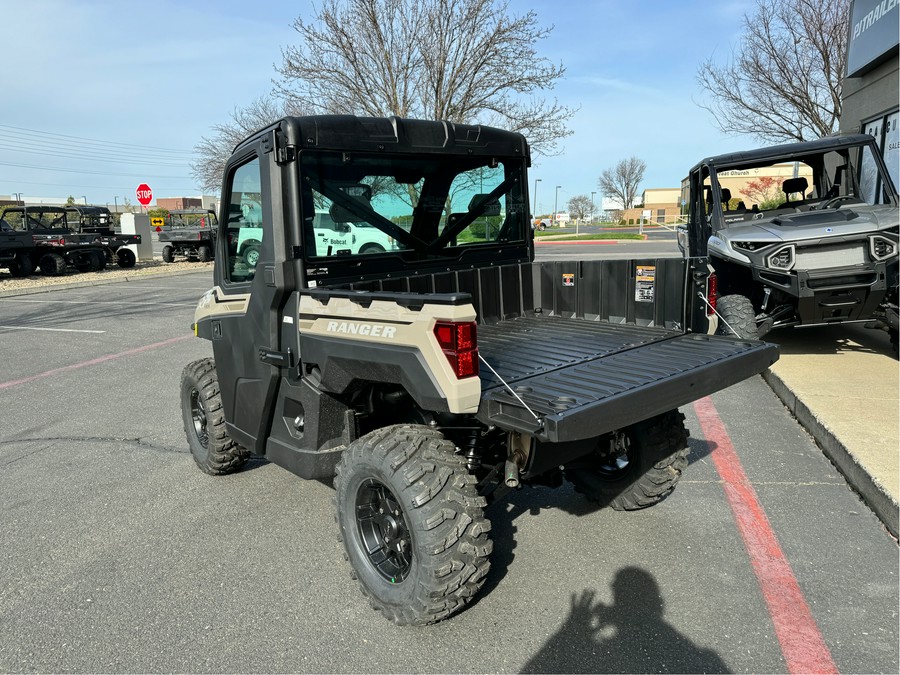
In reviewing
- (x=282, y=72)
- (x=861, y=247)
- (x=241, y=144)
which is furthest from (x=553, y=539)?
(x=282, y=72)

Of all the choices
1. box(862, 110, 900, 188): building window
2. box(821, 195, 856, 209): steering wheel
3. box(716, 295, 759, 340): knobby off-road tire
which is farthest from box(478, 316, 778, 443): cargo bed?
box(862, 110, 900, 188): building window

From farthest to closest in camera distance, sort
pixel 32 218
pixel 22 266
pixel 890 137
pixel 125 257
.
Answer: pixel 125 257 < pixel 32 218 < pixel 22 266 < pixel 890 137

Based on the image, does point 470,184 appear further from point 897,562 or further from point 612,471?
point 897,562

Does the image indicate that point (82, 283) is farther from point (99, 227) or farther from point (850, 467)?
point (850, 467)

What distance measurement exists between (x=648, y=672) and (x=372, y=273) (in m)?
2.37

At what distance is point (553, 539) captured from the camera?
11.8 feet

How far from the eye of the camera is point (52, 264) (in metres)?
20.5

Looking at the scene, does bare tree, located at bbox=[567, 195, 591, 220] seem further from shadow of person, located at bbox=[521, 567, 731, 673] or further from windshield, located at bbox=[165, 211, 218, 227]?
shadow of person, located at bbox=[521, 567, 731, 673]

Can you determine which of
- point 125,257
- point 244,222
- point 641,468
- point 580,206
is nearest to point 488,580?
point 641,468

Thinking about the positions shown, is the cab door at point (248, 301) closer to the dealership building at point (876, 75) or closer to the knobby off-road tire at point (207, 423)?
the knobby off-road tire at point (207, 423)

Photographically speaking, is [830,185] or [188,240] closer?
[830,185]

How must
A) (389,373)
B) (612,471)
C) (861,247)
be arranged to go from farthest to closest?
(861,247), (612,471), (389,373)

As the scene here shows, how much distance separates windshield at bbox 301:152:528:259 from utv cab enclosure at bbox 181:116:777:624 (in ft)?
0.04

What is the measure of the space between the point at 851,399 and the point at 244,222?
16.8 ft
